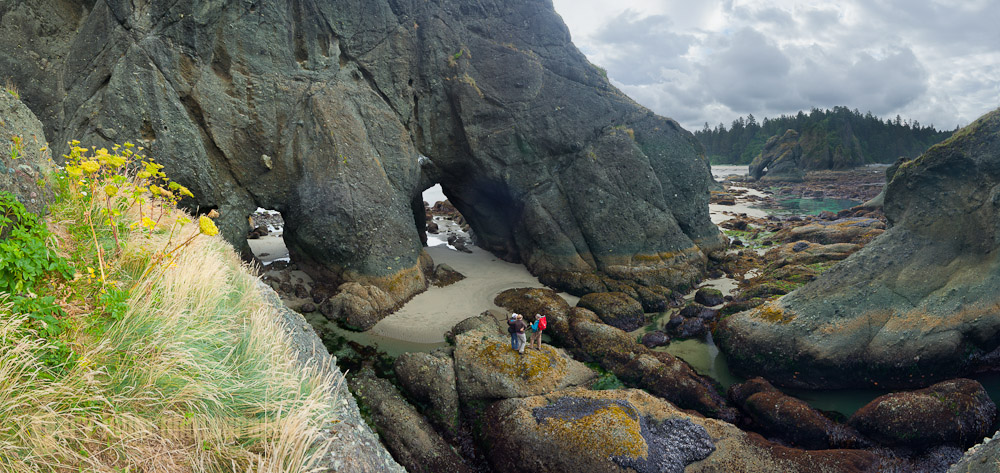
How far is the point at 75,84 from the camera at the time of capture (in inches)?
598

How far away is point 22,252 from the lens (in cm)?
338

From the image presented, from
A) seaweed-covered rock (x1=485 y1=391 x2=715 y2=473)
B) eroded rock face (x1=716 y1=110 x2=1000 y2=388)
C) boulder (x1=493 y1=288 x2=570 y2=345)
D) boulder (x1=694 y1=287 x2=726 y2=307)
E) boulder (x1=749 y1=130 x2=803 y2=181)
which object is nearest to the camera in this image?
seaweed-covered rock (x1=485 y1=391 x2=715 y2=473)

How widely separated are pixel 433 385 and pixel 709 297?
12375 mm

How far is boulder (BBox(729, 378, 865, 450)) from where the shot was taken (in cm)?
977

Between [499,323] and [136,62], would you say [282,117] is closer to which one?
[136,62]

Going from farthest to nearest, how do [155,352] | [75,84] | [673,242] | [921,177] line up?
[673,242]
[75,84]
[921,177]
[155,352]

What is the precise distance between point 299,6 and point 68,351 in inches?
716

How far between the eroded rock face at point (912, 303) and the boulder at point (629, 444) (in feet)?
14.6

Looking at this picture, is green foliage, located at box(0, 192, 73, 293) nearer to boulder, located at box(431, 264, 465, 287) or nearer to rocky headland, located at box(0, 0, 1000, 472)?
rocky headland, located at box(0, 0, 1000, 472)

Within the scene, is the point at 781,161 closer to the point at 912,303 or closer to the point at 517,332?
the point at 912,303

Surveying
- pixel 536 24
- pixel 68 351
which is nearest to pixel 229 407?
pixel 68 351

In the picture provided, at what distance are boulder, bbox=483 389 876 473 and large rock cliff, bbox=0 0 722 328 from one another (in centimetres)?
954

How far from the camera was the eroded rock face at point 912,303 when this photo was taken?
12117 mm

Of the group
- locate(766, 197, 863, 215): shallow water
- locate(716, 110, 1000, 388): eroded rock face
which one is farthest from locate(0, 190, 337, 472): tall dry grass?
locate(766, 197, 863, 215): shallow water
